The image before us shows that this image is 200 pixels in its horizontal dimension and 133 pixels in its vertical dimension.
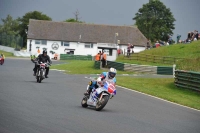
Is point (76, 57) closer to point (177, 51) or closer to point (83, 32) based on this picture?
point (83, 32)

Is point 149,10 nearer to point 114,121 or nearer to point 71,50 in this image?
point 71,50

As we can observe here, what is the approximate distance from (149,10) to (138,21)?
19.6ft

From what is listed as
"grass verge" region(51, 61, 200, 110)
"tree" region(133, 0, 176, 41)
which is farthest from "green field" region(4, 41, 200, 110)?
"tree" region(133, 0, 176, 41)

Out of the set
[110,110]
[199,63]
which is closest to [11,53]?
[199,63]

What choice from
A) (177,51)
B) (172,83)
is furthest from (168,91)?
(177,51)

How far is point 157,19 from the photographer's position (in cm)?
11950

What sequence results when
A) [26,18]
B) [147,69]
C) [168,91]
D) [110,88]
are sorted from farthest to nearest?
1. [26,18]
2. [147,69]
3. [168,91]
4. [110,88]

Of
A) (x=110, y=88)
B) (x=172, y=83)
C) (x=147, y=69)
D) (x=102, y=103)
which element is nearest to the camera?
(x=110, y=88)

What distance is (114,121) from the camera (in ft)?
46.1

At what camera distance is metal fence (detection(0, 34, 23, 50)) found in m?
98.2

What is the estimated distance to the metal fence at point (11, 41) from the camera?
3866 inches

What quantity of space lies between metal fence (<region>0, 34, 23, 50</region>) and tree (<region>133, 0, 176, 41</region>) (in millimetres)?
33334

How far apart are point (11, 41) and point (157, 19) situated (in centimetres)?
3523

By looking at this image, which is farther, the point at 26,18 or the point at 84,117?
the point at 26,18
